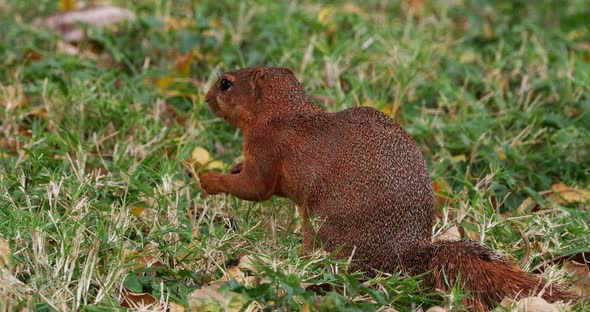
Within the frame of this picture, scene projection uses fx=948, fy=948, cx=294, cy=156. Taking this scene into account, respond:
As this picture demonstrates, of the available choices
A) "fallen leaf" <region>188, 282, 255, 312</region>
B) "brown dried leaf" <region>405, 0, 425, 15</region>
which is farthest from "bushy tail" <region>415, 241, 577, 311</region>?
"brown dried leaf" <region>405, 0, 425, 15</region>

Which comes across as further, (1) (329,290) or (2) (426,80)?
(2) (426,80)

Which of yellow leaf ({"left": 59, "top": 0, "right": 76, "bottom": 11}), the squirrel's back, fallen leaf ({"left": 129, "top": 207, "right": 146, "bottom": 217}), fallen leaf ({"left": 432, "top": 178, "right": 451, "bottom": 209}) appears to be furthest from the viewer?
yellow leaf ({"left": 59, "top": 0, "right": 76, "bottom": 11})

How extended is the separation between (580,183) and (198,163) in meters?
1.99

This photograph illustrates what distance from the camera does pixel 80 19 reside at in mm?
6430

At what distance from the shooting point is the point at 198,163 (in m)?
4.84

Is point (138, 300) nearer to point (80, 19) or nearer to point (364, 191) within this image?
point (364, 191)

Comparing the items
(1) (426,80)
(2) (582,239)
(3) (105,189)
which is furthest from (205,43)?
(2) (582,239)

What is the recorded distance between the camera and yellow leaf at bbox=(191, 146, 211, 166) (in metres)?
4.85

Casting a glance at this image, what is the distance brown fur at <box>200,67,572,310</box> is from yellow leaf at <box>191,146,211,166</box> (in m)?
0.87

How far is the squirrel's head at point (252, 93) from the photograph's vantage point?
4.04 meters

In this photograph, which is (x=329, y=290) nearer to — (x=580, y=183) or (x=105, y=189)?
(x=105, y=189)

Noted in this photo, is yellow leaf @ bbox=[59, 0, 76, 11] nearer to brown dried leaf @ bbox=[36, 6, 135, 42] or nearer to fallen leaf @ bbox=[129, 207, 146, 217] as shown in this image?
brown dried leaf @ bbox=[36, 6, 135, 42]

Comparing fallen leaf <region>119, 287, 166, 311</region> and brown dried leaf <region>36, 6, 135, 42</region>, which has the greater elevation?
fallen leaf <region>119, 287, 166, 311</region>

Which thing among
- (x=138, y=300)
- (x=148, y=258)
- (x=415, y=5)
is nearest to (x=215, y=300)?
(x=138, y=300)
